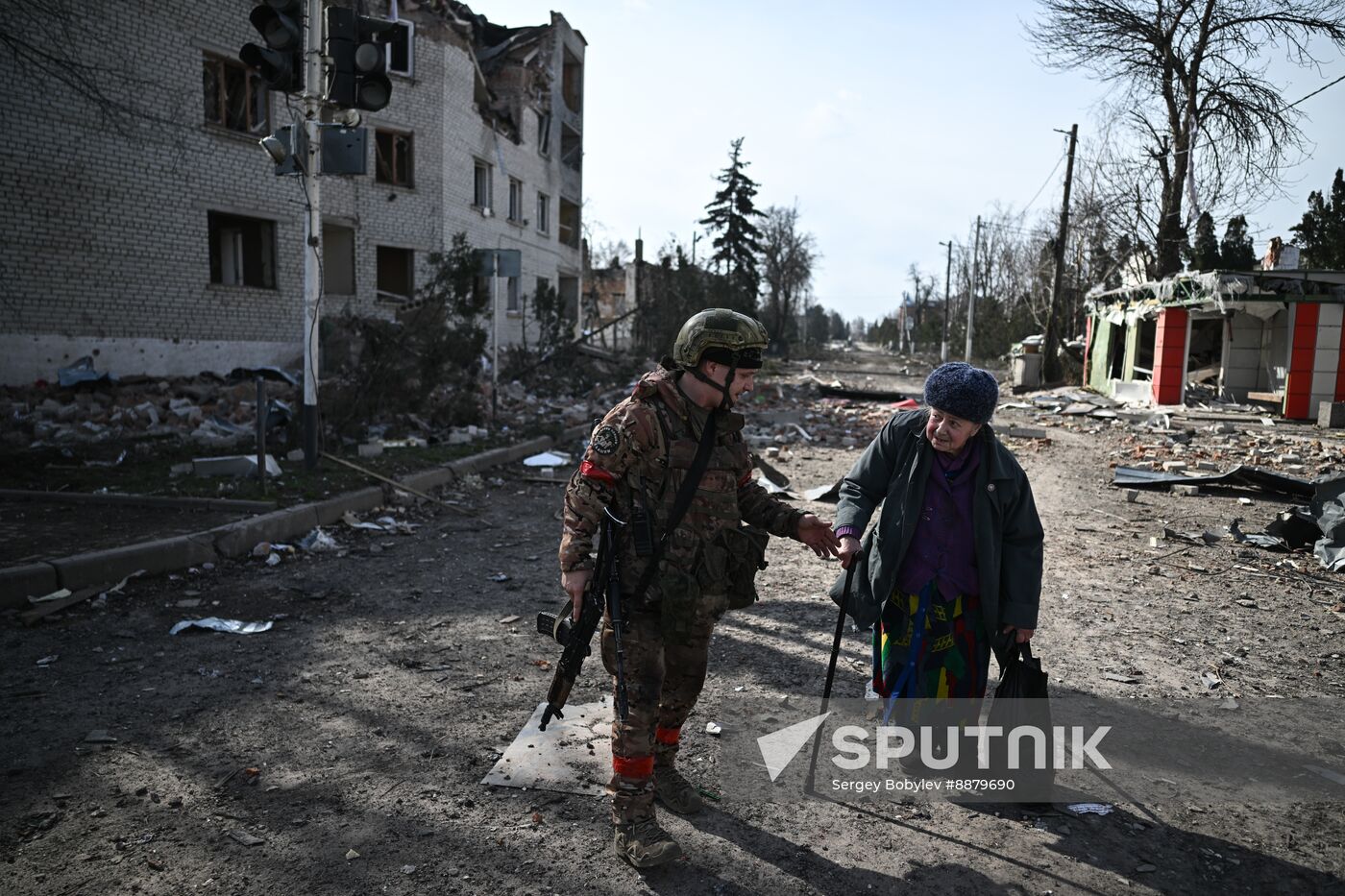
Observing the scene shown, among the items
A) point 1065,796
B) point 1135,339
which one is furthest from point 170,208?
point 1135,339

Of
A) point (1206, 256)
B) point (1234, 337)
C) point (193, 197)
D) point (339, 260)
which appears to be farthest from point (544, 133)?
point (1234, 337)

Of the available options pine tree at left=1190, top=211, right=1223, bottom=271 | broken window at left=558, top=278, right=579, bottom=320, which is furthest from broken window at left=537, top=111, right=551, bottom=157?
pine tree at left=1190, top=211, right=1223, bottom=271

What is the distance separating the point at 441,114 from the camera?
22188 millimetres

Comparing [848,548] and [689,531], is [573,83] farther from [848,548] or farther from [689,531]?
[689,531]

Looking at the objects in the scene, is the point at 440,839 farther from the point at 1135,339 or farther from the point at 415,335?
the point at 1135,339

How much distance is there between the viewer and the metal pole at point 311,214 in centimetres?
776

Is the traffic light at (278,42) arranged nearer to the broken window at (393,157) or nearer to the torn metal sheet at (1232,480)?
the torn metal sheet at (1232,480)

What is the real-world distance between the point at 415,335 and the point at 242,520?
5315 mm

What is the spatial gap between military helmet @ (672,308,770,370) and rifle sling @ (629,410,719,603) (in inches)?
10.6

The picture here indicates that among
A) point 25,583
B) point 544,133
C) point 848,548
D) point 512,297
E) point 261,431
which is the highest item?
point 544,133

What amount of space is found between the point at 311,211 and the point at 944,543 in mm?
7181

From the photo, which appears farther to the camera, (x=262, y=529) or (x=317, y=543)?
(x=317, y=543)

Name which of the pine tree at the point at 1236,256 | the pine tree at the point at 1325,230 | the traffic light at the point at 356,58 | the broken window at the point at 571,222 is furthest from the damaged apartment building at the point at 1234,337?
the broken window at the point at 571,222

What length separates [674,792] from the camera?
3.00 m
